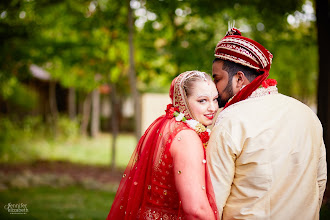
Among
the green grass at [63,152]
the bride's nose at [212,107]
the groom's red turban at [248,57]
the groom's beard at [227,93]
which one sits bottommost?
the green grass at [63,152]

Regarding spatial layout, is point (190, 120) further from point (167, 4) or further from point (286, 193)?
point (167, 4)

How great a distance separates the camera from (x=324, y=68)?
604 centimetres

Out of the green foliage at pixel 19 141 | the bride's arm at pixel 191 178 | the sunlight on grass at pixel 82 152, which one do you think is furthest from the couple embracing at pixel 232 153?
the green foliage at pixel 19 141

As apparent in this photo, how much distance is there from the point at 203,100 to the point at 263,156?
550 millimetres

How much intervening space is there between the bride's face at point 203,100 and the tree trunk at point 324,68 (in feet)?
14.7

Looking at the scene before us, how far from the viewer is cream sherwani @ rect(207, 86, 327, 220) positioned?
1.94 meters

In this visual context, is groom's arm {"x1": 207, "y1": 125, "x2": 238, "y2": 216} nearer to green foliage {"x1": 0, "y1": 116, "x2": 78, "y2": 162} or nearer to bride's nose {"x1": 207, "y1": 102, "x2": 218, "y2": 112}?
bride's nose {"x1": 207, "y1": 102, "x2": 218, "y2": 112}

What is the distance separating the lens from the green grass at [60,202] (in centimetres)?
603

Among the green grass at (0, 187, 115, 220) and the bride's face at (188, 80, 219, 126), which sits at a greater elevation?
the bride's face at (188, 80, 219, 126)

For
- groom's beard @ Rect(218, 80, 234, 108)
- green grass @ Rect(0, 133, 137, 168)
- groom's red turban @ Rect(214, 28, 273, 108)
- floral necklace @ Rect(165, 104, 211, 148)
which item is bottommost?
green grass @ Rect(0, 133, 137, 168)

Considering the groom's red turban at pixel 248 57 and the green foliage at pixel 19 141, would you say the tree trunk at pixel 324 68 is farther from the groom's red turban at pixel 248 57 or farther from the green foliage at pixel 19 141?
the green foliage at pixel 19 141

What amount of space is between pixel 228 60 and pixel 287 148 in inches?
27.0

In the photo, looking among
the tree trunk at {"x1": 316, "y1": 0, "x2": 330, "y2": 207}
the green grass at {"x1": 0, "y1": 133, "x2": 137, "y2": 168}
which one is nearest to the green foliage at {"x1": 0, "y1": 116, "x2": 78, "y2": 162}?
the green grass at {"x1": 0, "y1": 133, "x2": 137, "y2": 168}

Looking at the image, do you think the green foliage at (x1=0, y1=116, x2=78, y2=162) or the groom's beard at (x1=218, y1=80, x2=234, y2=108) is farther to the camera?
the green foliage at (x1=0, y1=116, x2=78, y2=162)
